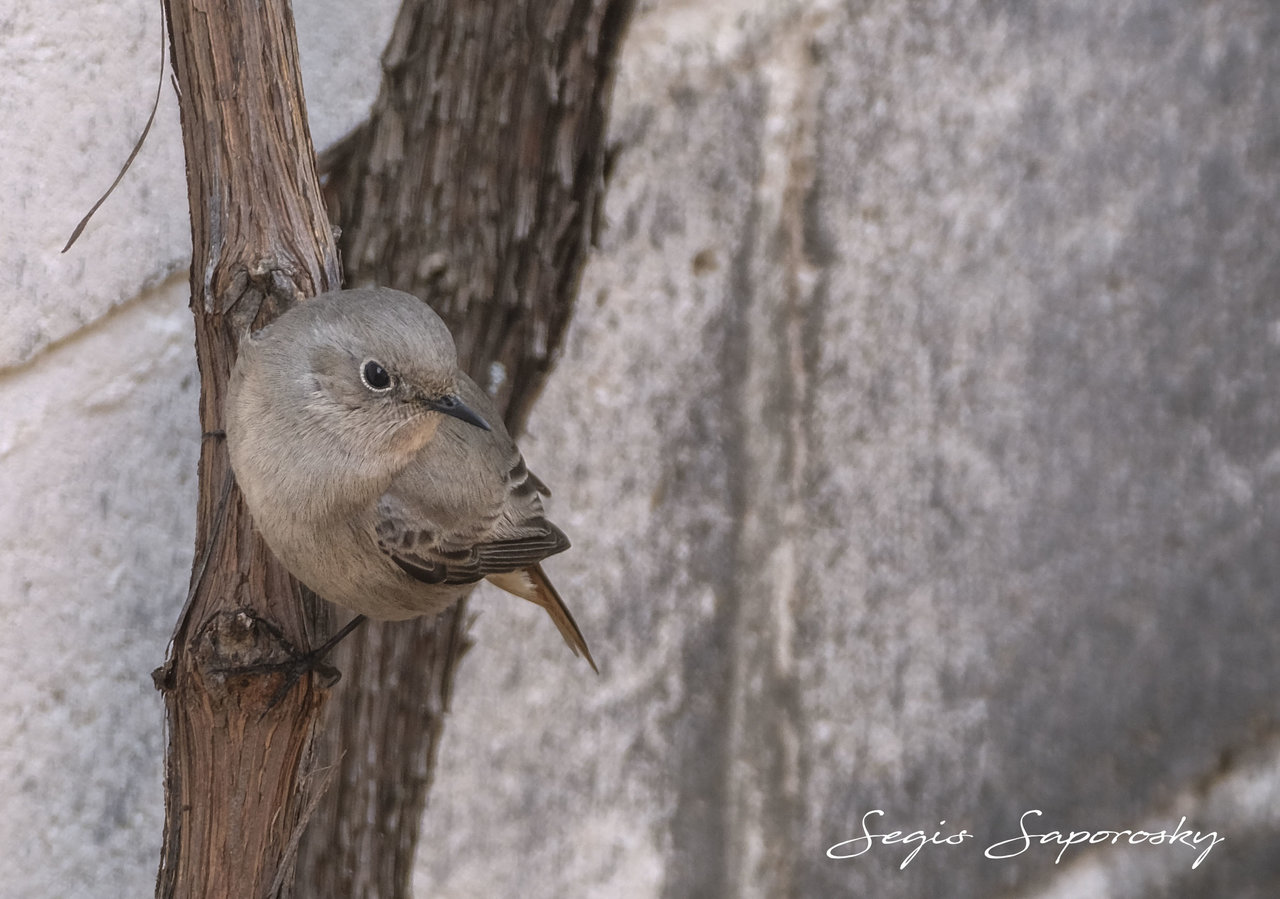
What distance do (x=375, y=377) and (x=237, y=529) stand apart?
0.34 metres

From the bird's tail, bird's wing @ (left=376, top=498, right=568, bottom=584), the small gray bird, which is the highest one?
the small gray bird

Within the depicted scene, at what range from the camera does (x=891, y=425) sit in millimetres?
3111

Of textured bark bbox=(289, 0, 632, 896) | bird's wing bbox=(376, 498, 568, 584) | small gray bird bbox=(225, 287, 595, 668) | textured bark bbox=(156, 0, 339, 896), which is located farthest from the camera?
textured bark bbox=(289, 0, 632, 896)

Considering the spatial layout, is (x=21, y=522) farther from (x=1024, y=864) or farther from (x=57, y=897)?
(x=1024, y=864)

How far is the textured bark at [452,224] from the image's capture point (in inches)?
89.0

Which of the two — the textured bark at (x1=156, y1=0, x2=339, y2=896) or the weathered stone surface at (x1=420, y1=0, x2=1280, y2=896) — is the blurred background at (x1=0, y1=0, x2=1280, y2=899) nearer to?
the weathered stone surface at (x1=420, y1=0, x2=1280, y2=896)

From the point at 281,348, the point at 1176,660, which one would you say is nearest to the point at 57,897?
the point at 281,348

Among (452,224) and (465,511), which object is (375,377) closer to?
(465,511)

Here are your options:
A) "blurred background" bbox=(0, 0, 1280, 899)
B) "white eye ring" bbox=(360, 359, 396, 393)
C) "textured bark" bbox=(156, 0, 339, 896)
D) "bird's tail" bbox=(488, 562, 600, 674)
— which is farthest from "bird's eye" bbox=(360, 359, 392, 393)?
"blurred background" bbox=(0, 0, 1280, 899)

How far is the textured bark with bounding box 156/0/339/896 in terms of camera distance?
5.65ft

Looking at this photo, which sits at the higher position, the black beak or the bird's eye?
→ the bird's eye

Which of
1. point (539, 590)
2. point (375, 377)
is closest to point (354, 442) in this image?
point (375, 377)

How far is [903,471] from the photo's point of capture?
311cm

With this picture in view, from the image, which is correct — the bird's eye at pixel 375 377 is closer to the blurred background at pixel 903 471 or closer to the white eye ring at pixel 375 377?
the white eye ring at pixel 375 377
